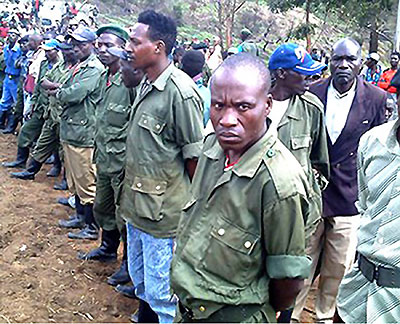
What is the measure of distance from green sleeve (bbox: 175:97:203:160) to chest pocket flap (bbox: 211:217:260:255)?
1.19 metres

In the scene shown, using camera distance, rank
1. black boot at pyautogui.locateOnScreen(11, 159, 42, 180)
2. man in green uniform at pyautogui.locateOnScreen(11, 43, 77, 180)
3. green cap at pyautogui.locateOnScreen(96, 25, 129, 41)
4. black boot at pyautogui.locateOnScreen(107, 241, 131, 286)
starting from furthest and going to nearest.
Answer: black boot at pyautogui.locateOnScreen(11, 159, 42, 180) < man in green uniform at pyautogui.locateOnScreen(11, 43, 77, 180) < green cap at pyautogui.locateOnScreen(96, 25, 129, 41) < black boot at pyautogui.locateOnScreen(107, 241, 131, 286)

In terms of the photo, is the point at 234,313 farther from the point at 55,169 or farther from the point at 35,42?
the point at 35,42

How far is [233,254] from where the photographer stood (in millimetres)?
2014

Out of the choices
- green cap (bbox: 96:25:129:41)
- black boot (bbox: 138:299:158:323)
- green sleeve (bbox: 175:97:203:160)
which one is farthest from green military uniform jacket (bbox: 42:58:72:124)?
green sleeve (bbox: 175:97:203:160)

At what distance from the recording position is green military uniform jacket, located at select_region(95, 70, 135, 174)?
4246 mm

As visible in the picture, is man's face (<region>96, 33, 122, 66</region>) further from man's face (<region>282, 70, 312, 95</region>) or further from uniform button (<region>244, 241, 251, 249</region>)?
uniform button (<region>244, 241, 251, 249</region>)

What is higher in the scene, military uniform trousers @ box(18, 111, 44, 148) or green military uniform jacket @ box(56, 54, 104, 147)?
green military uniform jacket @ box(56, 54, 104, 147)

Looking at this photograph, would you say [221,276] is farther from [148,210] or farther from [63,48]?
[63,48]

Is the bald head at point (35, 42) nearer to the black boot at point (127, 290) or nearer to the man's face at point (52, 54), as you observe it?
the man's face at point (52, 54)

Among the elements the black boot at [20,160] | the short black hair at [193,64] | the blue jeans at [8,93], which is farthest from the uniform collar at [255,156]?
the blue jeans at [8,93]

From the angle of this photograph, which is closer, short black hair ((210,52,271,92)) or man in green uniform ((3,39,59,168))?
short black hair ((210,52,271,92))

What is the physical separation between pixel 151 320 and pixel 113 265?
1.43m

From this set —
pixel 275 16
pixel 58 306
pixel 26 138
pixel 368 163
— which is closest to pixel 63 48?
pixel 26 138

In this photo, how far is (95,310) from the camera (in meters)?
4.22
